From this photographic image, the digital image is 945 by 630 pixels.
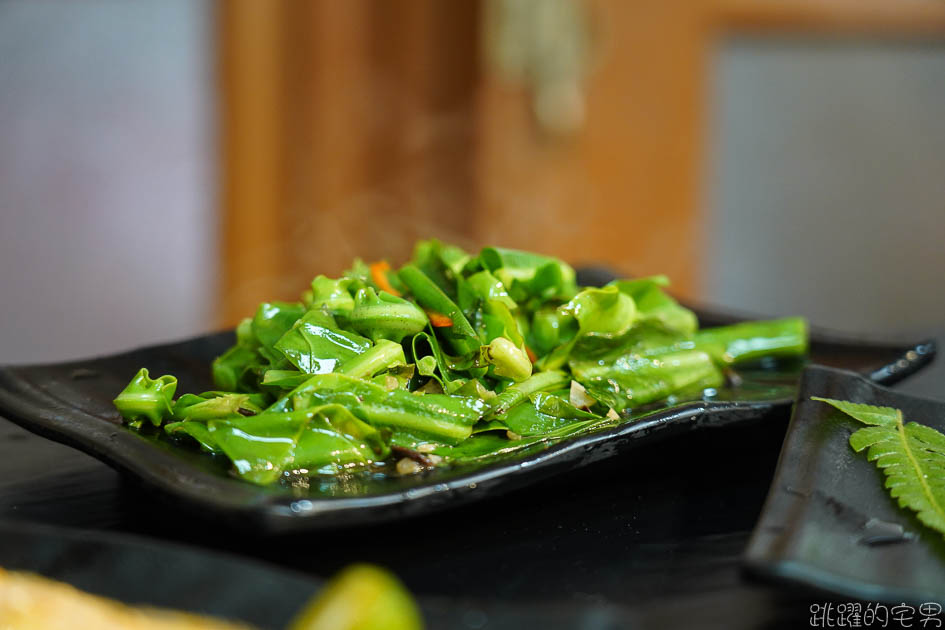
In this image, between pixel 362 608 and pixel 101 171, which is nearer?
pixel 362 608

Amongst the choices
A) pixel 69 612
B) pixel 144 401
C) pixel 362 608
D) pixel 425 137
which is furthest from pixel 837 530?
pixel 425 137

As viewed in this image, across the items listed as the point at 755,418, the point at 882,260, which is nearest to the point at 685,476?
the point at 755,418

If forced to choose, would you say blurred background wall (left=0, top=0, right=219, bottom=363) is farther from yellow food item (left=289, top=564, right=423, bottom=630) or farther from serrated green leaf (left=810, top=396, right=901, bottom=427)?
yellow food item (left=289, top=564, right=423, bottom=630)

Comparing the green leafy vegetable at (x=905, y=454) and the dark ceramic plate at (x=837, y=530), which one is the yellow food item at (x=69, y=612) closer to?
the dark ceramic plate at (x=837, y=530)

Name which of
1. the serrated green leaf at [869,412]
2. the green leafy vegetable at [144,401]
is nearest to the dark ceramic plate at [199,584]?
the green leafy vegetable at [144,401]

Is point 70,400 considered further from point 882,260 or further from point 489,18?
point 882,260

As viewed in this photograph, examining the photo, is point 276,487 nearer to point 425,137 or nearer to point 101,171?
point 425,137

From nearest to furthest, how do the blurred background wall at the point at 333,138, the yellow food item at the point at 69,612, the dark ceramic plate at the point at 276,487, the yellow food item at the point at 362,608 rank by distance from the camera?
the yellow food item at the point at 362,608 → the yellow food item at the point at 69,612 → the dark ceramic plate at the point at 276,487 → the blurred background wall at the point at 333,138
